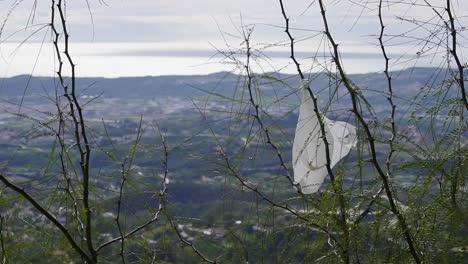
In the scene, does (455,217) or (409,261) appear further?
(409,261)

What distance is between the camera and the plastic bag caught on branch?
119cm

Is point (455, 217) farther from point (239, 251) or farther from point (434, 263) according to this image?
point (239, 251)

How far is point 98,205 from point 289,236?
1.55ft

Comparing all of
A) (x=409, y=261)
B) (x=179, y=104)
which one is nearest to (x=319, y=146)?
(x=409, y=261)

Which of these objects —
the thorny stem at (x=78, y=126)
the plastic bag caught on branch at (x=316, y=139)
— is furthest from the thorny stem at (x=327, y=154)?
the thorny stem at (x=78, y=126)

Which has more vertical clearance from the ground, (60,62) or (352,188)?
(60,62)

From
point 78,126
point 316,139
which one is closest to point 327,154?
point 316,139

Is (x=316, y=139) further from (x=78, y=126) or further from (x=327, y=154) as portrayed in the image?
(x=78, y=126)

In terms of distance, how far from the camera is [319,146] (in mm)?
1206

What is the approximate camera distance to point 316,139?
1.21 metres

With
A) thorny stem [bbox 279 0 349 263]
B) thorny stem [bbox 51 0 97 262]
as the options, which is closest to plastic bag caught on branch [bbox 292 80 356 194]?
thorny stem [bbox 279 0 349 263]

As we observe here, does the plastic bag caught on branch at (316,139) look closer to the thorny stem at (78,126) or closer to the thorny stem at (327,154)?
the thorny stem at (327,154)

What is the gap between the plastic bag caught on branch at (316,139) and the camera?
1190 millimetres

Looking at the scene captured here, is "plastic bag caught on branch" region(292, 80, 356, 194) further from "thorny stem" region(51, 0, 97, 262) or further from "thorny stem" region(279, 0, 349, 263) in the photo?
"thorny stem" region(51, 0, 97, 262)
